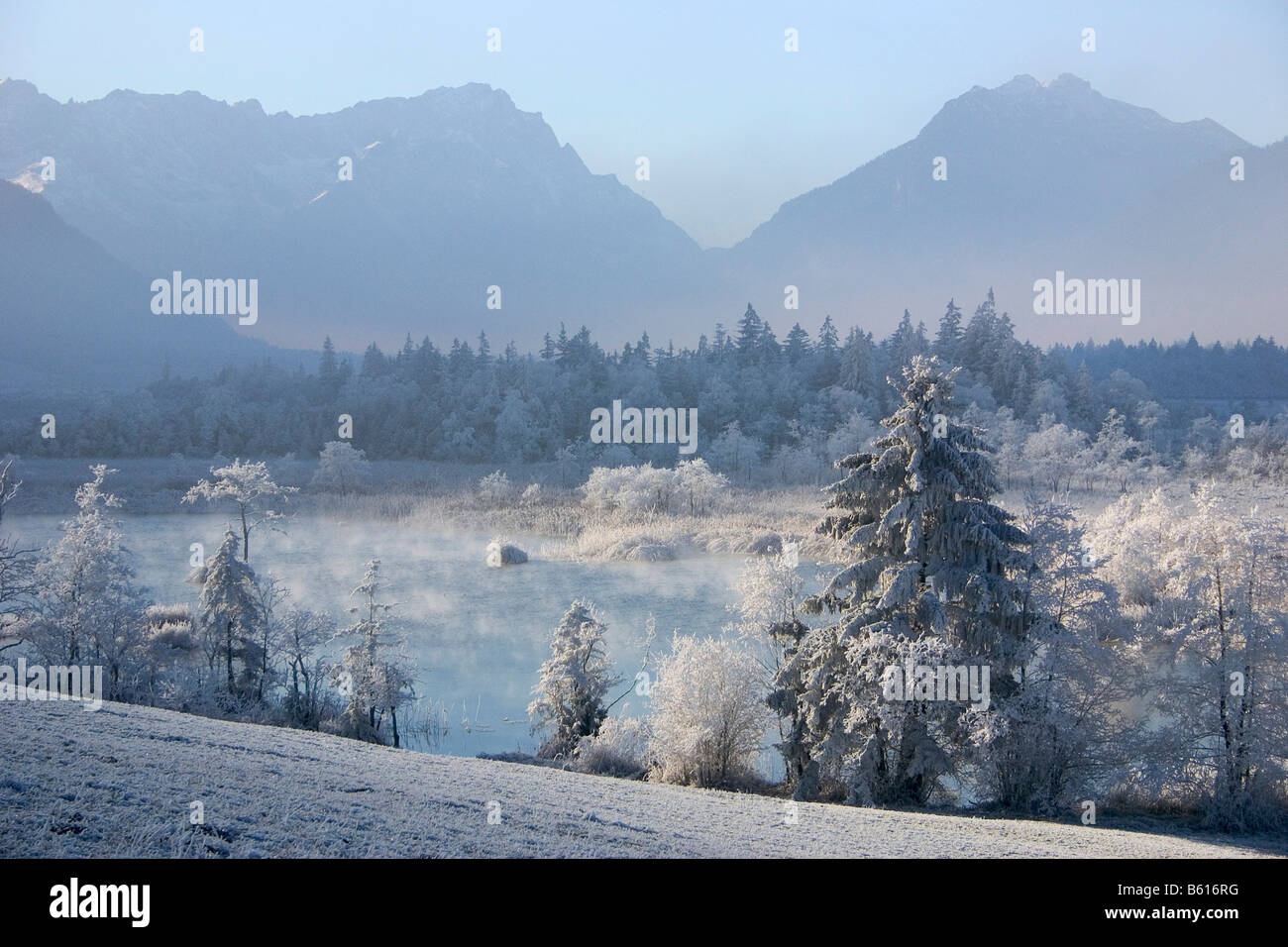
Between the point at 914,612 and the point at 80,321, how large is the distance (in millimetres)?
190956

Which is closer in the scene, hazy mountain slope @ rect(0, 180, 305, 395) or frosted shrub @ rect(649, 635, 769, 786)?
frosted shrub @ rect(649, 635, 769, 786)

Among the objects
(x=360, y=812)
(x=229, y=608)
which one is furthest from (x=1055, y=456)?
(x=360, y=812)

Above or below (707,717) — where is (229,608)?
above

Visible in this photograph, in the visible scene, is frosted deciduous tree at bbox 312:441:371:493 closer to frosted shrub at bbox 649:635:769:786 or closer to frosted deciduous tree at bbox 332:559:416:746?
frosted deciduous tree at bbox 332:559:416:746

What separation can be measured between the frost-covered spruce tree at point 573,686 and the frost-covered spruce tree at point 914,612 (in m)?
5.52

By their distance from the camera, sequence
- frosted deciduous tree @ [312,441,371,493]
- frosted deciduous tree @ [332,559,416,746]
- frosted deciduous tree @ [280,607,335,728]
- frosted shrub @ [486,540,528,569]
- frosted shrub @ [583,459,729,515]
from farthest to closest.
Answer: frosted deciduous tree @ [312,441,371,493] < frosted shrub @ [583,459,729,515] < frosted shrub @ [486,540,528,569] < frosted deciduous tree @ [280,607,335,728] < frosted deciduous tree @ [332,559,416,746]

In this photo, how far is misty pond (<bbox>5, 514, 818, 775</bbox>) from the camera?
26703 mm

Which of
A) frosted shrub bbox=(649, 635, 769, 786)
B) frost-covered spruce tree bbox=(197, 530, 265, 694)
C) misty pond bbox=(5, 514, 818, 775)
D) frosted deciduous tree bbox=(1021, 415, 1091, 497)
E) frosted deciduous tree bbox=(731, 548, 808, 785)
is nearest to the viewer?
frosted shrub bbox=(649, 635, 769, 786)

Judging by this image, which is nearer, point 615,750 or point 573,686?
point 615,750

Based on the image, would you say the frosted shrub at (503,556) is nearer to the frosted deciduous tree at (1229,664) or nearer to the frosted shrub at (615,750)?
the frosted shrub at (615,750)

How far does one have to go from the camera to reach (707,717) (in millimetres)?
21281

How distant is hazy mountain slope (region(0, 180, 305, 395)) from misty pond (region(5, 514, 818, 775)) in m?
108

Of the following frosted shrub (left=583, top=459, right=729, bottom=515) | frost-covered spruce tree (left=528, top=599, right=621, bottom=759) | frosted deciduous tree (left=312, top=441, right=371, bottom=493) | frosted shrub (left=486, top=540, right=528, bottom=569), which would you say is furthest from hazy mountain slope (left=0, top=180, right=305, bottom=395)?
frost-covered spruce tree (left=528, top=599, right=621, bottom=759)

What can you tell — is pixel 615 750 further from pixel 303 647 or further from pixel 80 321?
pixel 80 321
